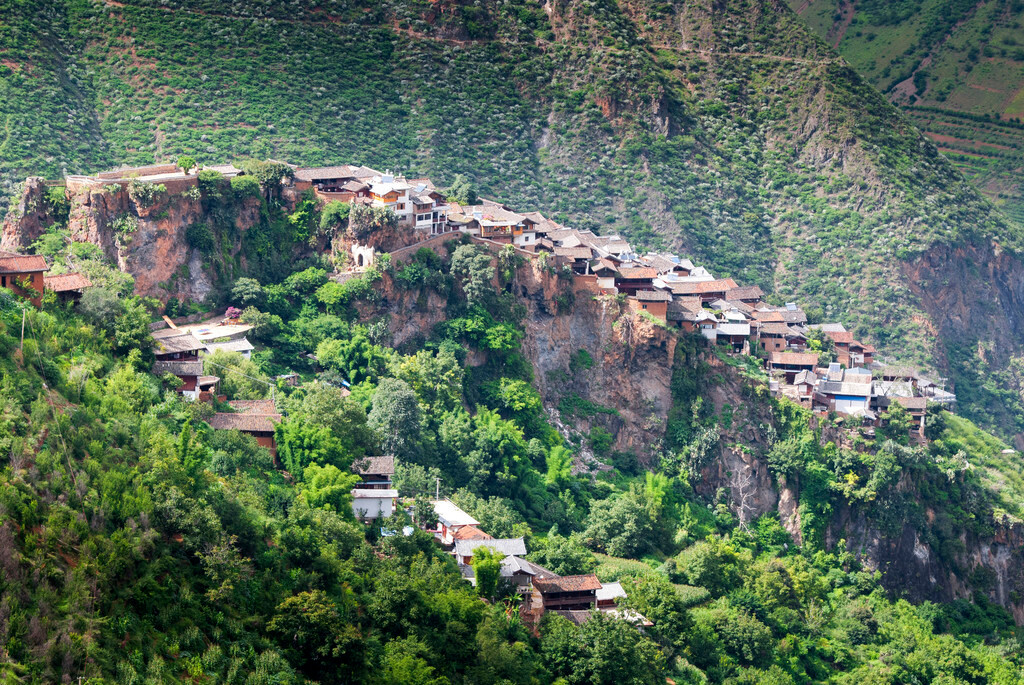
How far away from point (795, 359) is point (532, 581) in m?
30.1

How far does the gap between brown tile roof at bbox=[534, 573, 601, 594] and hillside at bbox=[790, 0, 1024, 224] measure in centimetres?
8514

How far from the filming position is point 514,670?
48.9 metres

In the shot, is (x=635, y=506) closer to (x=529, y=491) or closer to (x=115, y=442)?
(x=529, y=491)

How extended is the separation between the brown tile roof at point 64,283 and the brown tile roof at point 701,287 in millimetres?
35645

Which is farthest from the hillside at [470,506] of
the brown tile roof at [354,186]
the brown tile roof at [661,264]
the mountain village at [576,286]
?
the brown tile roof at [661,264]

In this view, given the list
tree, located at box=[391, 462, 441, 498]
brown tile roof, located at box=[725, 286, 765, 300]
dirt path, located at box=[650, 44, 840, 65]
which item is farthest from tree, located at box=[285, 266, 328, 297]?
dirt path, located at box=[650, 44, 840, 65]

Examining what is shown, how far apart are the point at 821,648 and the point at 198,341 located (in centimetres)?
2916

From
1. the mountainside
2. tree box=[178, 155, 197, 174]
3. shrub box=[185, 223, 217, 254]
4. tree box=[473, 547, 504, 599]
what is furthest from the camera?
the mountainside

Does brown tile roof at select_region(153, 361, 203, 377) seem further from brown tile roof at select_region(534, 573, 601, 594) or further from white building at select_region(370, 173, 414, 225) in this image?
white building at select_region(370, 173, 414, 225)

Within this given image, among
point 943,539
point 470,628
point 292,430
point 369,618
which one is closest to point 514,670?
point 470,628

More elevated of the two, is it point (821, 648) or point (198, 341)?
point (198, 341)

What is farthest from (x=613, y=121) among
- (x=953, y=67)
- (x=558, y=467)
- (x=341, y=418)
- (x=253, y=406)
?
(x=253, y=406)

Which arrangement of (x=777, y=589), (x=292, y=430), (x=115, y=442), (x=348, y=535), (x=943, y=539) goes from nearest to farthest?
(x=115, y=442), (x=348, y=535), (x=292, y=430), (x=777, y=589), (x=943, y=539)

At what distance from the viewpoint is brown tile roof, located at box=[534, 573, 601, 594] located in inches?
2179
